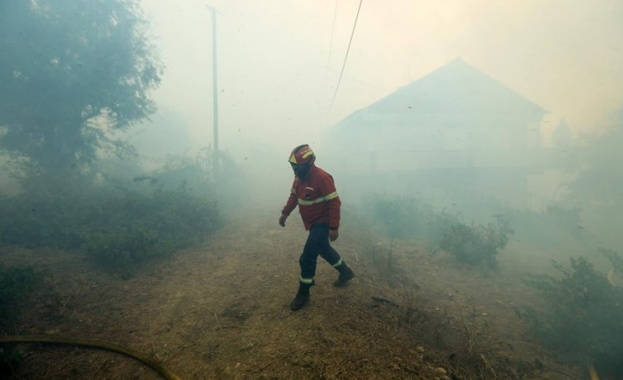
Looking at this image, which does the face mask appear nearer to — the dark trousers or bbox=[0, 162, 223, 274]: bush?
the dark trousers

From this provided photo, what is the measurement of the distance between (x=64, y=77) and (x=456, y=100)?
23.1m

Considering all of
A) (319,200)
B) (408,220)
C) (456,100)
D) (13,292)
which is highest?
(456,100)

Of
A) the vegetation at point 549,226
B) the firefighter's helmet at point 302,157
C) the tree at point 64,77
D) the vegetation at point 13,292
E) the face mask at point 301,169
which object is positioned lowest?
the vegetation at point 549,226

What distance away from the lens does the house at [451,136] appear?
1989 centimetres

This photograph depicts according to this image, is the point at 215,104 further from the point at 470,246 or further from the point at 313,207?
the point at 313,207

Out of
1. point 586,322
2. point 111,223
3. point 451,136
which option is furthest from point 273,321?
point 451,136

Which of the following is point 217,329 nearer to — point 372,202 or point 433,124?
point 372,202

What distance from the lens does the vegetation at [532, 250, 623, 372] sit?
15.2 feet

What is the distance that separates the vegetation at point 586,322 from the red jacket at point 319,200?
4.39 meters

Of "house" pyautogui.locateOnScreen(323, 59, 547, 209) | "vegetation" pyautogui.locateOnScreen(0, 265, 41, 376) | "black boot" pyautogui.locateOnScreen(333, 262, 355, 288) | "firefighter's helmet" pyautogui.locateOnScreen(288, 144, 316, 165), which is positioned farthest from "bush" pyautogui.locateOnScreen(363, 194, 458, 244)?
"vegetation" pyautogui.locateOnScreen(0, 265, 41, 376)

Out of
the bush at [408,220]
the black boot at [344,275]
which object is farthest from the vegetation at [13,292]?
the bush at [408,220]

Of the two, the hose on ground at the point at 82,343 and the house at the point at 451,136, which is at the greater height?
the house at the point at 451,136

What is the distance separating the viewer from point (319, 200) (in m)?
4.12

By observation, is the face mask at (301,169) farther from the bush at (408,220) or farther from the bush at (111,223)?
the bush at (408,220)
